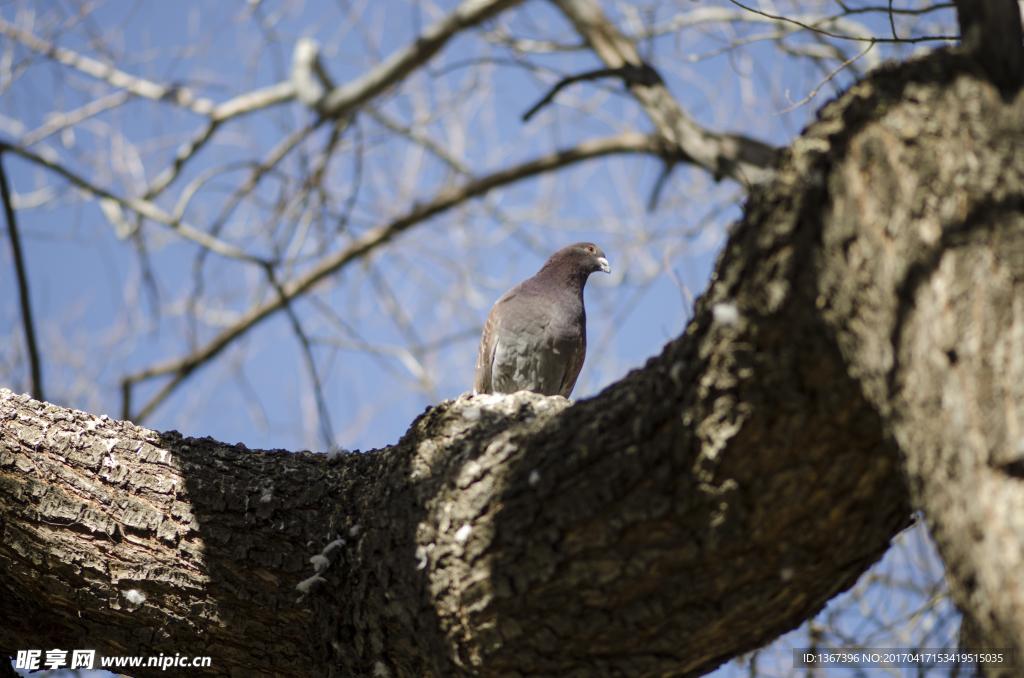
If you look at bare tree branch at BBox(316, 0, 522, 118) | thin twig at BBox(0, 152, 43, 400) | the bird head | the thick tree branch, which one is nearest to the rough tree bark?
the thick tree branch

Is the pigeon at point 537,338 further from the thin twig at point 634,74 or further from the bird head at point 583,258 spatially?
the thin twig at point 634,74

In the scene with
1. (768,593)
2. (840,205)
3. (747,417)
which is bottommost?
(768,593)

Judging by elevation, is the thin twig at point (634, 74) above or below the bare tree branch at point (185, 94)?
below

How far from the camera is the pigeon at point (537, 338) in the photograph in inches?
165

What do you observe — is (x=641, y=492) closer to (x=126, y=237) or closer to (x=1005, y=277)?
(x=1005, y=277)

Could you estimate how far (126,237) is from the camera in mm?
5695

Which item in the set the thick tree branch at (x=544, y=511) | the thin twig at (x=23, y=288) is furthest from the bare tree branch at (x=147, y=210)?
the thick tree branch at (x=544, y=511)

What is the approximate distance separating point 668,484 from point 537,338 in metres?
2.59

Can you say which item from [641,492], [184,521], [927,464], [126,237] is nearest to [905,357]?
[927,464]

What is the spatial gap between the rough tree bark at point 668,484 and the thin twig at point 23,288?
64.9 inches

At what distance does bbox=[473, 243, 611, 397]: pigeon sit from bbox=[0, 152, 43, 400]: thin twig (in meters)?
2.32

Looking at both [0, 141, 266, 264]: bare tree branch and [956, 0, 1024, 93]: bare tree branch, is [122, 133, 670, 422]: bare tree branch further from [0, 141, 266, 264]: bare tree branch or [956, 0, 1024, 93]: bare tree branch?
[956, 0, 1024, 93]: bare tree branch

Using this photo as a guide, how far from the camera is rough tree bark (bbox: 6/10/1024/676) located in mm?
1274

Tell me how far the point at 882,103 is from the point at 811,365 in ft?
1.71
